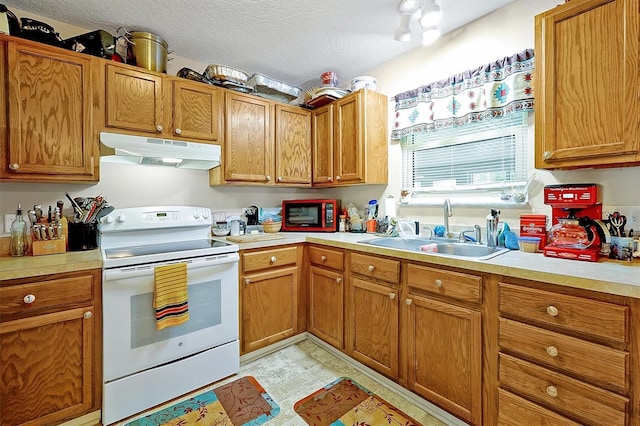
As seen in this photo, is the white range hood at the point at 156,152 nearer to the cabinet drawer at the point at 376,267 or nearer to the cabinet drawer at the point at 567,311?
the cabinet drawer at the point at 376,267

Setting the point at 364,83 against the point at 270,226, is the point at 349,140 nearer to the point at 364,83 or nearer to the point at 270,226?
the point at 364,83

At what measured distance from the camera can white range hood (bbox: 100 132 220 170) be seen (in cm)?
192

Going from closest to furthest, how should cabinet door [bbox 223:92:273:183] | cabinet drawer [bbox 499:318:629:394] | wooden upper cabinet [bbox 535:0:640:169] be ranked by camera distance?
cabinet drawer [bbox 499:318:629:394] < wooden upper cabinet [bbox 535:0:640:169] < cabinet door [bbox 223:92:273:183]

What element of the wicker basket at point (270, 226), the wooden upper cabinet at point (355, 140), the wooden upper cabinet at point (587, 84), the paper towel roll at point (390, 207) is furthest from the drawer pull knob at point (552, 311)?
the wicker basket at point (270, 226)

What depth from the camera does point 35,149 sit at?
5.70ft

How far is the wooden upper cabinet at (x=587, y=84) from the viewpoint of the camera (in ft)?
4.30

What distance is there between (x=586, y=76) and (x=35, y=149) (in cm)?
297

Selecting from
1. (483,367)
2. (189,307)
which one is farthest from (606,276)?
(189,307)

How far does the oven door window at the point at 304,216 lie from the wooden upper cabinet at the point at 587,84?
5.79ft

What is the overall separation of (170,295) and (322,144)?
188 centimetres

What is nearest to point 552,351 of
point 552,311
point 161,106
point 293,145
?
point 552,311

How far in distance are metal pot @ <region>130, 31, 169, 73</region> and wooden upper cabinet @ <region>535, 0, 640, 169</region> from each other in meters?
2.43

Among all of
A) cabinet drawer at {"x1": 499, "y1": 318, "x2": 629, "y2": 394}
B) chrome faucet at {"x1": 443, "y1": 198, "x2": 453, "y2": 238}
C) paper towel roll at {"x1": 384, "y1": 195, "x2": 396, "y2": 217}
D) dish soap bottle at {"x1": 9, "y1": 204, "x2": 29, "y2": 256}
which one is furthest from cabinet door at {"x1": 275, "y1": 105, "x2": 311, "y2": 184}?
cabinet drawer at {"x1": 499, "y1": 318, "x2": 629, "y2": 394}

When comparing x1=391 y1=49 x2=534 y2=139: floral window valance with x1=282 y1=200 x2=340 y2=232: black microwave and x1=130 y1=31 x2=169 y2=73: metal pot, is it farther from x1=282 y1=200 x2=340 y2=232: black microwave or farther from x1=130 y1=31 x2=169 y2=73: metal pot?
x1=130 y1=31 x2=169 y2=73: metal pot
